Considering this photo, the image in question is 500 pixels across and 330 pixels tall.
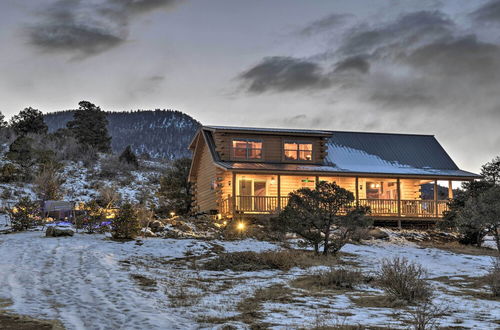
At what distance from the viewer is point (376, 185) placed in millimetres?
30547

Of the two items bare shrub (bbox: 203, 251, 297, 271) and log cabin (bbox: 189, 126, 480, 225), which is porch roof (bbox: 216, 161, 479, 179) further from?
bare shrub (bbox: 203, 251, 297, 271)

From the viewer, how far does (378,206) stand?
27438 millimetres

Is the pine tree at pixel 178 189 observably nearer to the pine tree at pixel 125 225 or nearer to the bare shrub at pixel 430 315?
the pine tree at pixel 125 225

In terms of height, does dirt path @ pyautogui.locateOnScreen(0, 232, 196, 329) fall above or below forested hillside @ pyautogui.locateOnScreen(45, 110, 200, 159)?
below

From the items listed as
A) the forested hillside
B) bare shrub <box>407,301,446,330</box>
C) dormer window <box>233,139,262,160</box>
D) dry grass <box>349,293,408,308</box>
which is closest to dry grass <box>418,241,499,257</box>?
dormer window <box>233,139,262,160</box>

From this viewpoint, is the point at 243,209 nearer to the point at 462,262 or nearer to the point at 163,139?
the point at 462,262

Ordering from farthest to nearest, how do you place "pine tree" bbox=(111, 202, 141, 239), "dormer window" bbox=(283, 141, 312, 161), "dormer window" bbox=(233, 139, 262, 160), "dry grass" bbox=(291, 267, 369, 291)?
"dormer window" bbox=(283, 141, 312, 161) → "dormer window" bbox=(233, 139, 262, 160) → "pine tree" bbox=(111, 202, 141, 239) → "dry grass" bbox=(291, 267, 369, 291)

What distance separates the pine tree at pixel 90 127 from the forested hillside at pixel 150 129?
138 feet

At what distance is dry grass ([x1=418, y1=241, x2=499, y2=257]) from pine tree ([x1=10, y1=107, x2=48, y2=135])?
1546 inches

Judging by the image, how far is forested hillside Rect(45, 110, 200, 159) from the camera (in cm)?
10219

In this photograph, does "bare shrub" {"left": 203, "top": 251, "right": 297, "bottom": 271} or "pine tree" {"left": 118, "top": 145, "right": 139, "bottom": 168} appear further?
"pine tree" {"left": 118, "top": 145, "right": 139, "bottom": 168}

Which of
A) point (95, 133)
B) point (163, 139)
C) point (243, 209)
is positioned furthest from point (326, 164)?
point (163, 139)

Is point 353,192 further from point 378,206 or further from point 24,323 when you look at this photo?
point 24,323

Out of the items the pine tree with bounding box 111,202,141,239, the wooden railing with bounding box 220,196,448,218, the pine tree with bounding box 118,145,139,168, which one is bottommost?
the pine tree with bounding box 111,202,141,239
